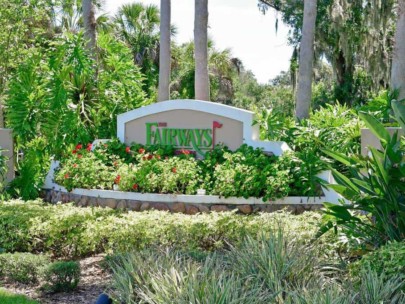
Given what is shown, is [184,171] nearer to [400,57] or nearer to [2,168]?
[2,168]

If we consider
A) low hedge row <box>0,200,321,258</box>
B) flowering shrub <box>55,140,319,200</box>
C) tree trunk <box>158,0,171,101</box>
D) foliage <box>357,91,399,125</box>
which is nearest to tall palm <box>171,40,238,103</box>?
tree trunk <box>158,0,171,101</box>

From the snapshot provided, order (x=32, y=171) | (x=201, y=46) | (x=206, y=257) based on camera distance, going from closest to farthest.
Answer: (x=206, y=257) < (x=32, y=171) < (x=201, y=46)

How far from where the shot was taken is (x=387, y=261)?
536 centimetres

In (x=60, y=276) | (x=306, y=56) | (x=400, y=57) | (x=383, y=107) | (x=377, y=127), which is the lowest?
(x=60, y=276)

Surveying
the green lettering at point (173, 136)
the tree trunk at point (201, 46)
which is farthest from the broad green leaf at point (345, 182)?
the tree trunk at point (201, 46)

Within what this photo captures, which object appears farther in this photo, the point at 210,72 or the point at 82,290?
the point at 210,72

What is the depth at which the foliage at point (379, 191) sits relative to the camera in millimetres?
6207

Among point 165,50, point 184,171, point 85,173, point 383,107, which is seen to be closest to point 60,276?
point 184,171

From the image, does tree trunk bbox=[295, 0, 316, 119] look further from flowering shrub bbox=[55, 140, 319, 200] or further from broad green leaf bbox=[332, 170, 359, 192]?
broad green leaf bbox=[332, 170, 359, 192]

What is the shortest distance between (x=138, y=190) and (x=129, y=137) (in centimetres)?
199

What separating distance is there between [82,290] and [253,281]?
2480mm

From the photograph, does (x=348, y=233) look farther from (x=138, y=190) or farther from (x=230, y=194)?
(x=138, y=190)

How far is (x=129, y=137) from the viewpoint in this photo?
1305 cm

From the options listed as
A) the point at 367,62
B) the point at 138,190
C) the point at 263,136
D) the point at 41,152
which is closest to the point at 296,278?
the point at 138,190
